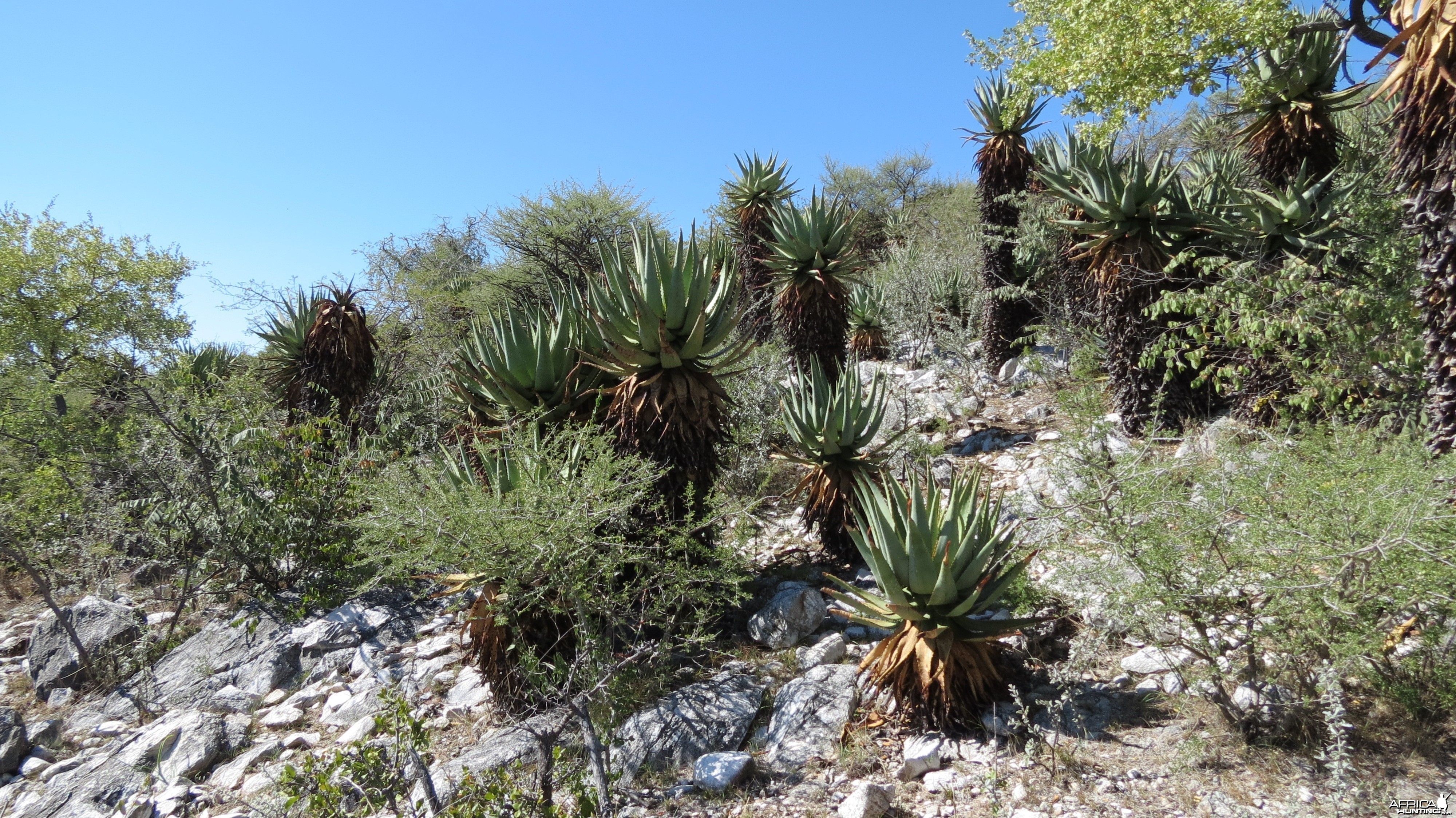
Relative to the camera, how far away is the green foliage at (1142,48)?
782cm

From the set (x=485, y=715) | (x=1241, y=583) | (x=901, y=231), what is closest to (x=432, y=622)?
(x=485, y=715)

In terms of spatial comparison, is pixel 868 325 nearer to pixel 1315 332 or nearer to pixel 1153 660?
pixel 1315 332

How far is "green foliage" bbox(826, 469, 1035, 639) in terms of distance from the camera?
4.00 meters

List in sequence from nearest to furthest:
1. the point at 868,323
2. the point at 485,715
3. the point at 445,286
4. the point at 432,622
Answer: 1. the point at 485,715
2. the point at 432,622
3. the point at 868,323
4. the point at 445,286

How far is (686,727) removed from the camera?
14.9ft

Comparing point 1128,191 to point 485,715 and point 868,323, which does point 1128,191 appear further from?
point 485,715

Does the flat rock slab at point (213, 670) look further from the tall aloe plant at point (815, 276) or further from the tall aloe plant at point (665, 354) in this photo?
the tall aloe plant at point (815, 276)

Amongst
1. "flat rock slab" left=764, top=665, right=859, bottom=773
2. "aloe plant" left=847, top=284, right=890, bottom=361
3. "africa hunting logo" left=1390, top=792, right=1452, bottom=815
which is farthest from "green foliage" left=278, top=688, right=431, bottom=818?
"aloe plant" left=847, top=284, right=890, bottom=361

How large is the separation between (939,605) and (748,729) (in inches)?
58.0

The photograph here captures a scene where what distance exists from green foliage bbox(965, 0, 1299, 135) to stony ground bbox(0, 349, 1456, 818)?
4190mm

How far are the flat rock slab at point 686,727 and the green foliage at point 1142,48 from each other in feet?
27.6

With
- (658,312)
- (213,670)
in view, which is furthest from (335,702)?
(658,312)

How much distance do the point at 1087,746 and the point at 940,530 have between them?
131 centimetres

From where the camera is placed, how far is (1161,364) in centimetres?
780
